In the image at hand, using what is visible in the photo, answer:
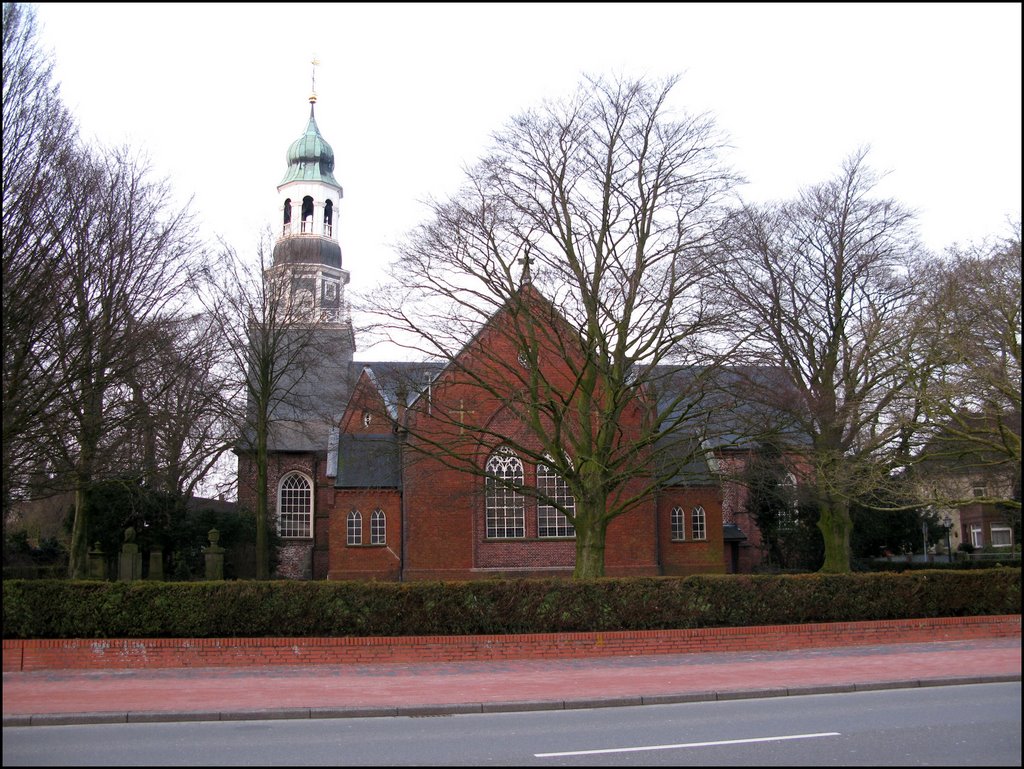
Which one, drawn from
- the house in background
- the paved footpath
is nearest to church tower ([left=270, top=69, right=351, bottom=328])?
the house in background

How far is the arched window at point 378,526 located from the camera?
3894 centimetres

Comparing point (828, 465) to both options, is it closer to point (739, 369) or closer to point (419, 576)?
point (739, 369)

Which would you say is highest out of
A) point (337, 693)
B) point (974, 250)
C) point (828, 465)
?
point (974, 250)

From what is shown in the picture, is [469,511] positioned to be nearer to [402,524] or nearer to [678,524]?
[402,524]

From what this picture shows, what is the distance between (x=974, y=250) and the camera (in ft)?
81.3

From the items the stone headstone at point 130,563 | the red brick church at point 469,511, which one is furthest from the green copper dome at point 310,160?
the stone headstone at point 130,563

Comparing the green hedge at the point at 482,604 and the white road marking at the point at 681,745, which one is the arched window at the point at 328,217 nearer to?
the green hedge at the point at 482,604

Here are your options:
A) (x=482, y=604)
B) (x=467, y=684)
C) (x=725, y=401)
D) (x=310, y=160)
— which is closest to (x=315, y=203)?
(x=310, y=160)

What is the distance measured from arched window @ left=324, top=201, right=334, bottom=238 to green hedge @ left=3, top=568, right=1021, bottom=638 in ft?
128

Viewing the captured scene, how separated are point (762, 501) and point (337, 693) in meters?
29.7

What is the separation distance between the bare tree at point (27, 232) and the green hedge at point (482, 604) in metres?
3.90

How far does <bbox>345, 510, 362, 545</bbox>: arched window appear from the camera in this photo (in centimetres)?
3869

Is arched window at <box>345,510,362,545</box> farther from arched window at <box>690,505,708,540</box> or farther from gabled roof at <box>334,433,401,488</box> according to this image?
arched window at <box>690,505,708,540</box>

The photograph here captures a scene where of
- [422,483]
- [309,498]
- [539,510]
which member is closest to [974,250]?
[539,510]
